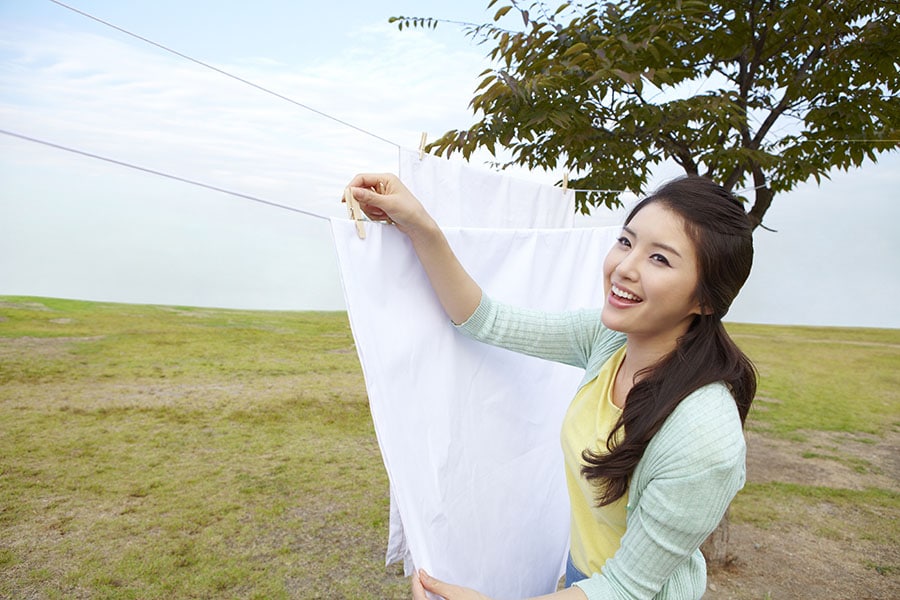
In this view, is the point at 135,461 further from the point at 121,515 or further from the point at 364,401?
the point at 364,401

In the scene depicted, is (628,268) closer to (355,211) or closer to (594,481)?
(594,481)

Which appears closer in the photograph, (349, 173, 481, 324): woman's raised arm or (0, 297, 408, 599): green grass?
(349, 173, 481, 324): woman's raised arm

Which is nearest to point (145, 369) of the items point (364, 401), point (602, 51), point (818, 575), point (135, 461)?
point (135, 461)

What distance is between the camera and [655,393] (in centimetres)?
105

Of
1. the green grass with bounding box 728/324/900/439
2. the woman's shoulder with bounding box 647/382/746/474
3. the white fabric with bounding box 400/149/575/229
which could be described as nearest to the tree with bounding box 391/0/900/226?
the white fabric with bounding box 400/149/575/229

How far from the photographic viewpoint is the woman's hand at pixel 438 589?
1104mm

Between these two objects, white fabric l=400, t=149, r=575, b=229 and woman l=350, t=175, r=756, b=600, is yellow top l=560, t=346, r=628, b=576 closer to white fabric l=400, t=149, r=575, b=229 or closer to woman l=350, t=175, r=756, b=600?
woman l=350, t=175, r=756, b=600

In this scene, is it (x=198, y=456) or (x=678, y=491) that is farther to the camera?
(x=198, y=456)

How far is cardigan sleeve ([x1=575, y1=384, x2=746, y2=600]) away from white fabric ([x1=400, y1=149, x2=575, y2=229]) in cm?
89

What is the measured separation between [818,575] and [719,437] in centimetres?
328

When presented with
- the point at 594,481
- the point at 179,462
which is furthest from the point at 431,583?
the point at 179,462

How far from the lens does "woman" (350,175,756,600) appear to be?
0.95 meters

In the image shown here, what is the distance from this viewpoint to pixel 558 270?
170 centimetres

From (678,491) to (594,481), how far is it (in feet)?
0.64
